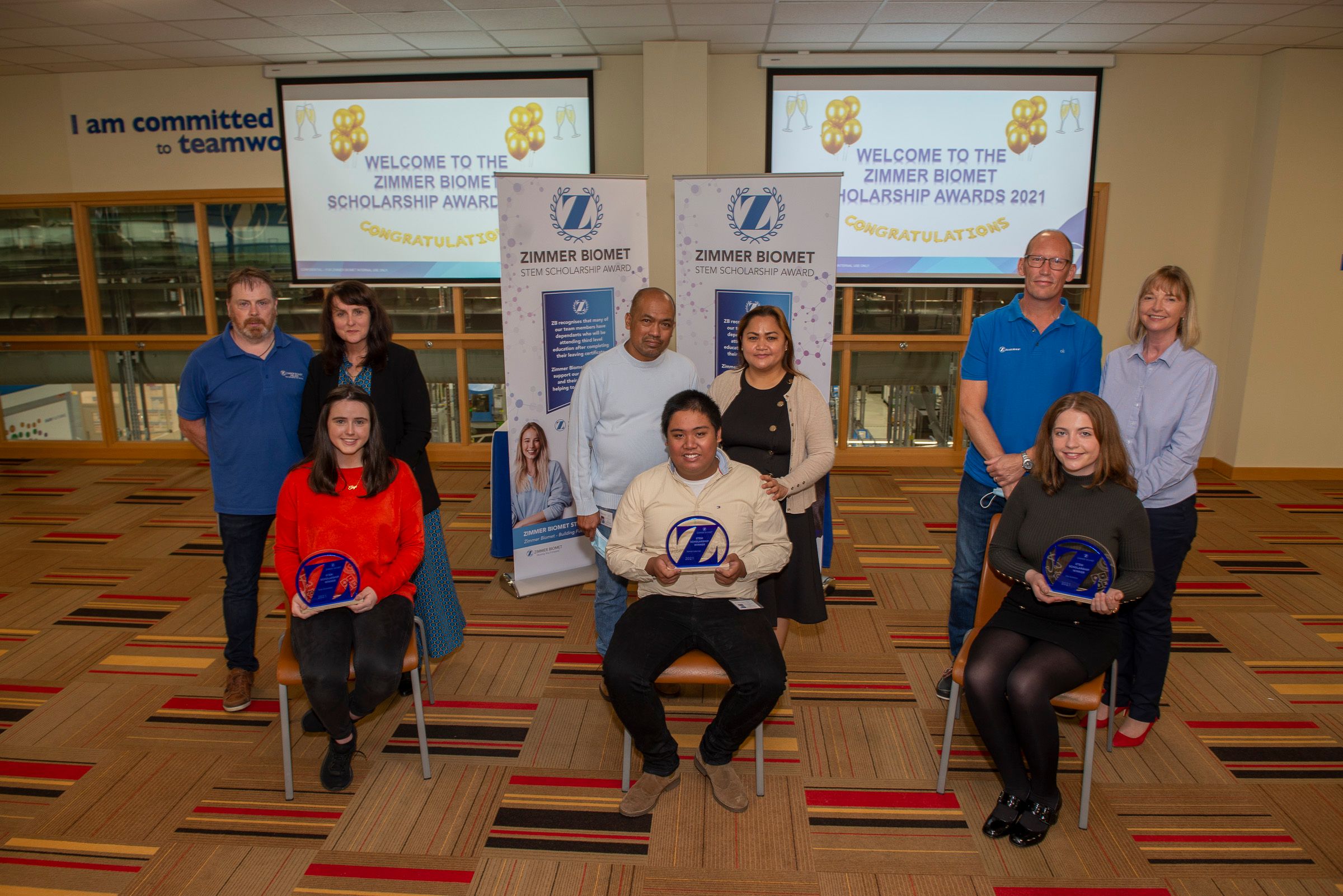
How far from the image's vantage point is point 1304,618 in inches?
163

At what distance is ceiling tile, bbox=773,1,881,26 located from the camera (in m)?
4.88

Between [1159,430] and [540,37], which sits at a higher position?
[540,37]

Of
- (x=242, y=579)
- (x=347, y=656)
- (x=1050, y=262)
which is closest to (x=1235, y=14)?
(x=1050, y=262)

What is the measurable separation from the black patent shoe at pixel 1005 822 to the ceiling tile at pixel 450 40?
532 centimetres

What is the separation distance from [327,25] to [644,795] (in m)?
5.02

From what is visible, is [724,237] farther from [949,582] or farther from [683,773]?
[683,773]

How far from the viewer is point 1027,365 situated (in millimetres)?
2984

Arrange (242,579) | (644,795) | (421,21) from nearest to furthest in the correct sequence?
(644,795) < (242,579) < (421,21)

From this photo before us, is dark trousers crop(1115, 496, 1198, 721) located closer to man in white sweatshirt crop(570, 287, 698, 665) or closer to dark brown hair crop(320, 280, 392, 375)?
man in white sweatshirt crop(570, 287, 698, 665)

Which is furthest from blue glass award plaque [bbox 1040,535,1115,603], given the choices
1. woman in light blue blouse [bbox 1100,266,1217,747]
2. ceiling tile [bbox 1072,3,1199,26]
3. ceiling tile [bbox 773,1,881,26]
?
ceiling tile [bbox 1072,3,1199,26]

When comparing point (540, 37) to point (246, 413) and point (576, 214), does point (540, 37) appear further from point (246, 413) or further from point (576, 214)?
point (246, 413)

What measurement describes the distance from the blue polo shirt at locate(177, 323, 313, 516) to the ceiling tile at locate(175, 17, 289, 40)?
3109 millimetres

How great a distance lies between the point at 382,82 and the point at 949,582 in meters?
5.41

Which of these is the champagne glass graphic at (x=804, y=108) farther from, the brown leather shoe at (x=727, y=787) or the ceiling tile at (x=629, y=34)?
the brown leather shoe at (x=727, y=787)
